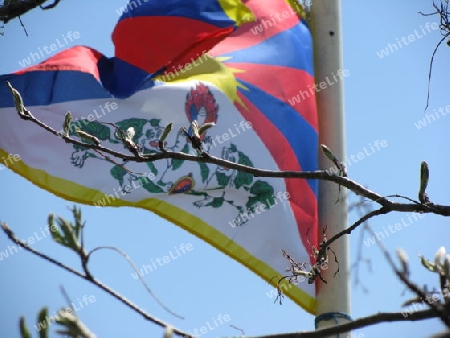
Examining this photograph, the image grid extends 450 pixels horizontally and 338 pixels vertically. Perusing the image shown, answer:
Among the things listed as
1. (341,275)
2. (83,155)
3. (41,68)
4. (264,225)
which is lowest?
(341,275)

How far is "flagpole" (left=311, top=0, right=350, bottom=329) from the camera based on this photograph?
16.2 ft

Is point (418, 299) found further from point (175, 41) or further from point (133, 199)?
point (175, 41)

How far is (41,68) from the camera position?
17.9 ft

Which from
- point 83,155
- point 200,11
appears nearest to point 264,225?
point 83,155

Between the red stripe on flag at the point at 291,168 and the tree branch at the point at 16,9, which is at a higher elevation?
the red stripe on flag at the point at 291,168

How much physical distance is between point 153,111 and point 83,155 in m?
0.55

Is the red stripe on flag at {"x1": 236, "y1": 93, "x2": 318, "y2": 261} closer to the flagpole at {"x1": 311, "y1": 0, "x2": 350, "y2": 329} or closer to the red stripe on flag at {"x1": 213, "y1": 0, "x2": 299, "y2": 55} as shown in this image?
the flagpole at {"x1": 311, "y1": 0, "x2": 350, "y2": 329}

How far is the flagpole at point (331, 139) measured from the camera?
4949mm

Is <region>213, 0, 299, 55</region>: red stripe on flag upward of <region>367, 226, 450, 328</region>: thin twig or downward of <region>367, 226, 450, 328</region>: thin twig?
upward
